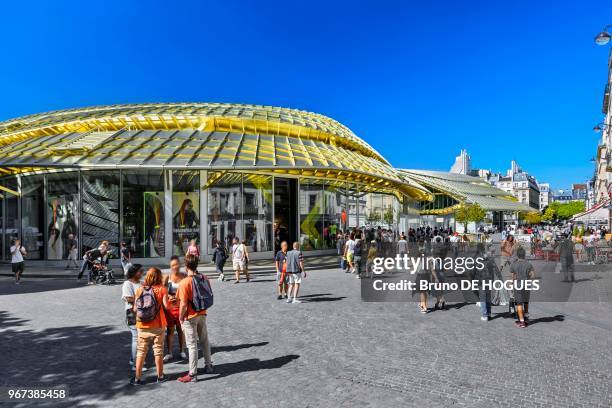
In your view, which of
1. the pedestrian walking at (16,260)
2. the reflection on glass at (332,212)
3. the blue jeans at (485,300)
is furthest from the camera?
the reflection on glass at (332,212)

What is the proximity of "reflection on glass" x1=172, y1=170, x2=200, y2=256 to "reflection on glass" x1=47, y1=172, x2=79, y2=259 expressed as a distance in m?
5.29

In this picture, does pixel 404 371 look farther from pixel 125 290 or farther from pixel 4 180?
pixel 4 180

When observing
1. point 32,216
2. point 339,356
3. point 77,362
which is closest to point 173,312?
point 77,362

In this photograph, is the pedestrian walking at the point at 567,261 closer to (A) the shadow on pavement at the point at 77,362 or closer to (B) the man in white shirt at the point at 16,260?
(A) the shadow on pavement at the point at 77,362

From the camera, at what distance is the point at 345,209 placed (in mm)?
30094

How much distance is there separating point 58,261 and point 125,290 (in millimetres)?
18822

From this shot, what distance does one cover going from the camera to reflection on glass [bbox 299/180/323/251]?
27.0 meters

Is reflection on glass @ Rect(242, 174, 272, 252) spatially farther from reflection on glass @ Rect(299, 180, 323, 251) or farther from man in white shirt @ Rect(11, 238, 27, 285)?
man in white shirt @ Rect(11, 238, 27, 285)

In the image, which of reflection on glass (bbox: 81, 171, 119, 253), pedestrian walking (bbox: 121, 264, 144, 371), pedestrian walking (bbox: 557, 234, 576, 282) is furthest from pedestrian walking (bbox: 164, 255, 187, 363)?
reflection on glass (bbox: 81, 171, 119, 253)

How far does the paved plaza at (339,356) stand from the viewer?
5.53 metres

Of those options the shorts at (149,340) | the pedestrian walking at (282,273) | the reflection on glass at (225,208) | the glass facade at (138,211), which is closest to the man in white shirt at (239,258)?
the pedestrian walking at (282,273)

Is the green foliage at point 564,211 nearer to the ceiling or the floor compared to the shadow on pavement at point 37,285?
nearer to the ceiling

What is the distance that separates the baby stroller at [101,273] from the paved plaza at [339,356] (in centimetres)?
440

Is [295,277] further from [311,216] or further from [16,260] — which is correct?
[311,216]
